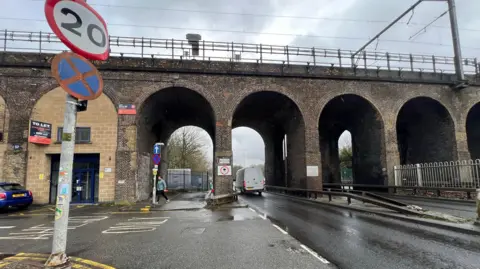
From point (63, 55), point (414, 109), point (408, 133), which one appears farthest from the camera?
point (408, 133)

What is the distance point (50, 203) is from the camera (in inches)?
707

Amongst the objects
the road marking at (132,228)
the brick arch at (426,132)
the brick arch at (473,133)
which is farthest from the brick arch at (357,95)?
the road marking at (132,228)

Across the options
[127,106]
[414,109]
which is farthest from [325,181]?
[127,106]

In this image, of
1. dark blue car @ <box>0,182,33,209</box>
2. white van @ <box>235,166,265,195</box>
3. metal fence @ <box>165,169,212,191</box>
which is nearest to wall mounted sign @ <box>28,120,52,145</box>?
dark blue car @ <box>0,182,33,209</box>

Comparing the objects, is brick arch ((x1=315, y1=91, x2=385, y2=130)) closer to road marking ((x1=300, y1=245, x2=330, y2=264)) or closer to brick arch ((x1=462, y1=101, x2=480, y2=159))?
brick arch ((x1=462, y1=101, x2=480, y2=159))

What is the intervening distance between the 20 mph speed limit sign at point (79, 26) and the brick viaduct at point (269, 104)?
14256 mm

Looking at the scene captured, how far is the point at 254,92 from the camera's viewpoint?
2067 centimetres

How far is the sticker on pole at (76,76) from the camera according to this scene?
15.0ft

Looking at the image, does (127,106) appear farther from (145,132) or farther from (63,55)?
(63,55)

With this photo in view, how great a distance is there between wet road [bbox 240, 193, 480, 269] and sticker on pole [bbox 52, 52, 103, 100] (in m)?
5.36

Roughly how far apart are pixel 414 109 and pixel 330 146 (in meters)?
9.95

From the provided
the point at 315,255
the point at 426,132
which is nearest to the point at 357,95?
the point at 426,132

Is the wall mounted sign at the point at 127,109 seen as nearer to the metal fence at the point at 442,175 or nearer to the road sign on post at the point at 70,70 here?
the road sign on post at the point at 70,70

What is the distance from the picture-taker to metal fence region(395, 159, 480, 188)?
50.6 feet
